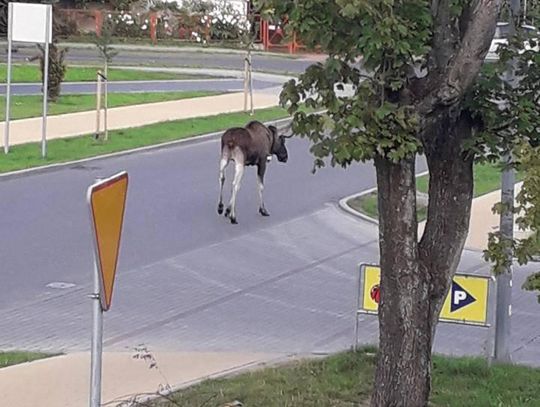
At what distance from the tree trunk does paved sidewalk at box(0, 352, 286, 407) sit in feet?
6.43

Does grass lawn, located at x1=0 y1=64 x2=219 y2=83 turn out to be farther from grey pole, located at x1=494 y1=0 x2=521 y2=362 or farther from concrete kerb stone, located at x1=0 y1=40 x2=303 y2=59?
grey pole, located at x1=494 y1=0 x2=521 y2=362

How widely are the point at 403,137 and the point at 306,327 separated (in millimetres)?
5409

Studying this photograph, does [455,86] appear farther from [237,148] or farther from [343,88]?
[237,148]

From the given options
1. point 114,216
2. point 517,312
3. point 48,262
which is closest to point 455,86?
point 114,216

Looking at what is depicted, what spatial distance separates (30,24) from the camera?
21266mm

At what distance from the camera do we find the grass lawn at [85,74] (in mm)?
37125

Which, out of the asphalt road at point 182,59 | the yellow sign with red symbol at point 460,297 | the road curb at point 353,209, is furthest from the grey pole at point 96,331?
the asphalt road at point 182,59

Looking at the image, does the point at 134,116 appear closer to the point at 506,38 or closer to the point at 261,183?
the point at 261,183

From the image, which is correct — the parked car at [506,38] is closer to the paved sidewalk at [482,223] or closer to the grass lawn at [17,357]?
the grass lawn at [17,357]

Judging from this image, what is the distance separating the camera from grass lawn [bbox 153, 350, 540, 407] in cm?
862

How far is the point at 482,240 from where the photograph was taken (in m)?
17.5

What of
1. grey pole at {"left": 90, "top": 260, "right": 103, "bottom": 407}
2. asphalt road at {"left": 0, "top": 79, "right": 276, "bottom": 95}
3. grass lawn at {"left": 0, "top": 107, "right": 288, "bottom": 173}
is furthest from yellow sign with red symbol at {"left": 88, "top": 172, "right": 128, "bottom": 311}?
asphalt road at {"left": 0, "top": 79, "right": 276, "bottom": 95}

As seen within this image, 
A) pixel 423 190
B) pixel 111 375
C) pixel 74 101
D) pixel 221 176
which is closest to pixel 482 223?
pixel 423 190

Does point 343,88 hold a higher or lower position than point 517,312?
higher
